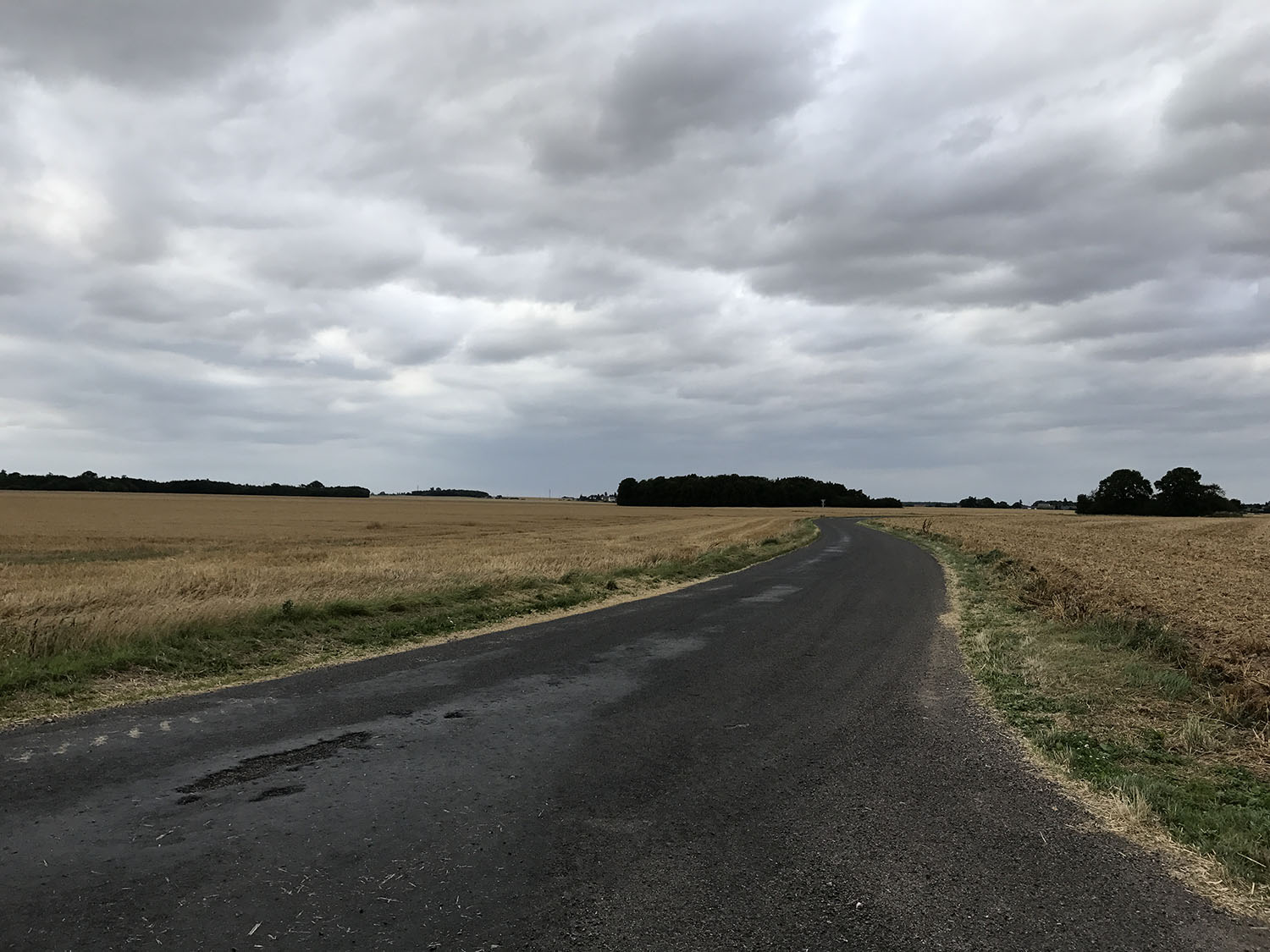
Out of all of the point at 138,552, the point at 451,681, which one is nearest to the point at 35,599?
the point at 451,681

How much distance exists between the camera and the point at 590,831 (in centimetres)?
553

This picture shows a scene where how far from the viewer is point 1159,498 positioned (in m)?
136

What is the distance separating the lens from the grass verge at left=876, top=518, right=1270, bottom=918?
5.71 meters

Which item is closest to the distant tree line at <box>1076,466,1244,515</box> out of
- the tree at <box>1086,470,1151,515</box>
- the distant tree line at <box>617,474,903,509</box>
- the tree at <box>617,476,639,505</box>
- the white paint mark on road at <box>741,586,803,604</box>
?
the tree at <box>1086,470,1151,515</box>

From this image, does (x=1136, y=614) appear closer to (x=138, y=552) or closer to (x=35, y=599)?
(x=35, y=599)

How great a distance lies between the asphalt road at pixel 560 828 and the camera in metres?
4.28

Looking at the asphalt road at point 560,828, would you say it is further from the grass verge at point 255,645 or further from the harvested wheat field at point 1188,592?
the harvested wheat field at point 1188,592

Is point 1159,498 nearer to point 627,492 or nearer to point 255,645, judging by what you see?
point 627,492

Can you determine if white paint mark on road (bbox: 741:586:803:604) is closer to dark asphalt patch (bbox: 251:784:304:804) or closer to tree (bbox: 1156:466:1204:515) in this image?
dark asphalt patch (bbox: 251:784:304:804)

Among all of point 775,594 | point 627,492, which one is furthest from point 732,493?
point 775,594

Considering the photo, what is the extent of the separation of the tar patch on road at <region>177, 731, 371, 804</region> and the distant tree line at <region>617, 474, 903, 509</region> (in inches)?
6749

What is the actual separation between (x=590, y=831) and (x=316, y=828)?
1.94m

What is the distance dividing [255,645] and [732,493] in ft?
559

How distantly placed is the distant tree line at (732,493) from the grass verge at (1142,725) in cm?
16412
